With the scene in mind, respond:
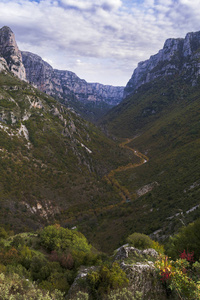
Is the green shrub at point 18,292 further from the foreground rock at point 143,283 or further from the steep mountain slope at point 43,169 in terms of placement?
the steep mountain slope at point 43,169

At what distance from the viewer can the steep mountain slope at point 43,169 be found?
54.5 metres

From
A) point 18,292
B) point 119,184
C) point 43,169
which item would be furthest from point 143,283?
point 119,184

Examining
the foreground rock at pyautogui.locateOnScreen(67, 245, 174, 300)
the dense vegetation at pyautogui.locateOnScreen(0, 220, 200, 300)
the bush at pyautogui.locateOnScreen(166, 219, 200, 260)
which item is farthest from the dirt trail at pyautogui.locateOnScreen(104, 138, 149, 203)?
the foreground rock at pyautogui.locateOnScreen(67, 245, 174, 300)

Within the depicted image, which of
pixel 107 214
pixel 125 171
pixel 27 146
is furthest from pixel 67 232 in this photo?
pixel 125 171

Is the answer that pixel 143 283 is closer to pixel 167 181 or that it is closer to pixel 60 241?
pixel 60 241

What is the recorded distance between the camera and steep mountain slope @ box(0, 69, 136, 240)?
54469 millimetres

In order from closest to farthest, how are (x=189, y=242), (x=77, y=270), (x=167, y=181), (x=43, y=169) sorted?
(x=77, y=270)
(x=189, y=242)
(x=167, y=181)
(x=43, y=169)

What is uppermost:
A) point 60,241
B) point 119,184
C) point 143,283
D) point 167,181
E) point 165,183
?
point 143,283

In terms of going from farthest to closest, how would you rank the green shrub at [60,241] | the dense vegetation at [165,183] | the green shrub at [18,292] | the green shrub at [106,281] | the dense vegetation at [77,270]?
the dense vegetation at [165,183] → the green shrub at [60,241] → the green shrub at [106,281] → the dense vegetation at [77,270] → the green shrub at [18,292]

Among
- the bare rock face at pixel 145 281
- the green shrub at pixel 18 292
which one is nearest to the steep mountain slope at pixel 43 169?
the green shrub at pixel 18 292

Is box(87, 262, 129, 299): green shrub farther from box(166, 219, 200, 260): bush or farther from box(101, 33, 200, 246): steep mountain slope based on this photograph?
box(101, 33, 200, 246): steep mountain slope

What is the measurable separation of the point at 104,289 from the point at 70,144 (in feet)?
294

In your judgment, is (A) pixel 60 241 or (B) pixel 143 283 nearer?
(B) pixel 143 283

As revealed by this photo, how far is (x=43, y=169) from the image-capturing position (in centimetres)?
7119
